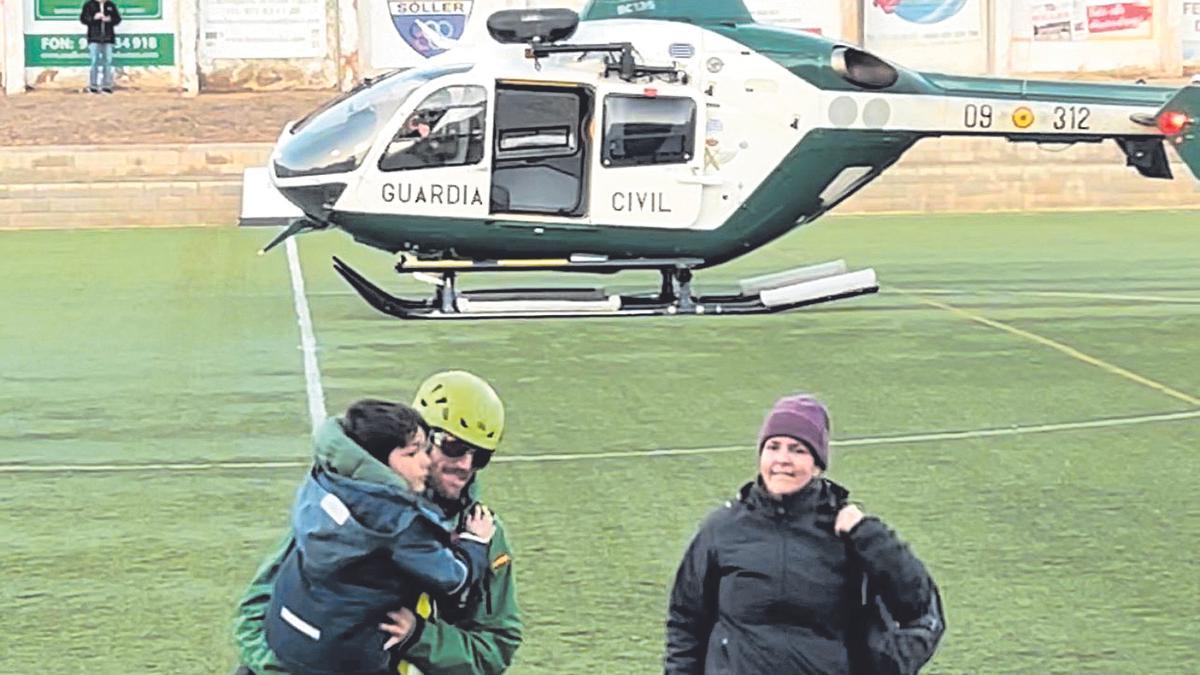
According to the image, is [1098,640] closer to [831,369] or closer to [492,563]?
[492,563]

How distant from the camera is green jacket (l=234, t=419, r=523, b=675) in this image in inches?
208

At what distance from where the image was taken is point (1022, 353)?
56.4 ft

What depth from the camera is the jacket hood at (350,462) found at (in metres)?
5.05

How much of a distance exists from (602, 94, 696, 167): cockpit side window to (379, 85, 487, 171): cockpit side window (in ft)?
3.53

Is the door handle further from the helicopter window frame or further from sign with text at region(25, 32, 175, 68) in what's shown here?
sign with text at region(25, 32, 175, 68)

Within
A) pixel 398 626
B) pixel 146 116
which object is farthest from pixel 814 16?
pixel 398 626

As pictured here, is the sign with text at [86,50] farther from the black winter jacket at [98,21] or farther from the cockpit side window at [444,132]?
the cockpit side window at [444,132]

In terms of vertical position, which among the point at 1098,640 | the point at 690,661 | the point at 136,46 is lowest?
the point at 1098,640

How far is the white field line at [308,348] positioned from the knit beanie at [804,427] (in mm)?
4900

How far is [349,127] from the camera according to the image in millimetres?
19141

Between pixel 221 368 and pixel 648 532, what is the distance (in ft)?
22.5

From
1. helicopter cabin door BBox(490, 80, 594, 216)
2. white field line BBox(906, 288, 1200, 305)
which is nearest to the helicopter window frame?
helicopter cabin door BBox(490, 80, 594, 216)

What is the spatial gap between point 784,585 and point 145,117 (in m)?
36.2

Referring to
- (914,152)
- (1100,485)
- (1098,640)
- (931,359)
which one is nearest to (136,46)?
(914,152)
